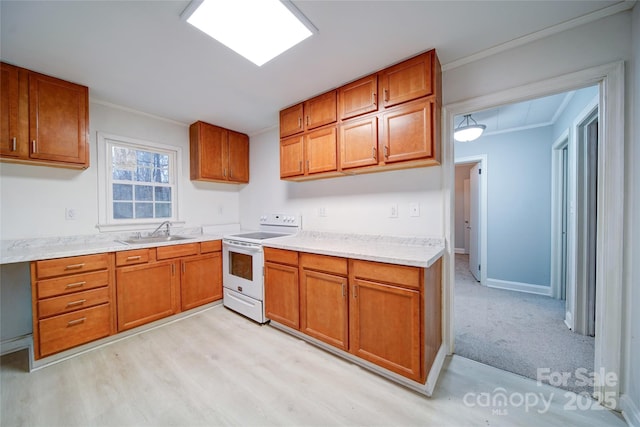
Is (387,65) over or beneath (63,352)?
over

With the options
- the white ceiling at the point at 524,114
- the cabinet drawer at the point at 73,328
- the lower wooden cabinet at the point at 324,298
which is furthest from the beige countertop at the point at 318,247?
the white ceiling at the point at 524,114

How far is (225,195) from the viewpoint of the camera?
3.68 meters

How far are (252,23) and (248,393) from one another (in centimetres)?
239

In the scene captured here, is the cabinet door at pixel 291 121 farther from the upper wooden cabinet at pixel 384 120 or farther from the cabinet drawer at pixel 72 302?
the cabinet drawer at pixel 72 302

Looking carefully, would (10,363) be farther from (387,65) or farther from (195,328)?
(387,65)

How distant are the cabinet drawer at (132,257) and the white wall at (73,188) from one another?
62 centimetres

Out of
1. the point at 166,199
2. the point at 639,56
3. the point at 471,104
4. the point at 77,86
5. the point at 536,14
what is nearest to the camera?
the point at 639,56

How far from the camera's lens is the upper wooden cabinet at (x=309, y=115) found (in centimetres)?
232

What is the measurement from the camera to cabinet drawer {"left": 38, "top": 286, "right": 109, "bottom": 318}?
6.10ft

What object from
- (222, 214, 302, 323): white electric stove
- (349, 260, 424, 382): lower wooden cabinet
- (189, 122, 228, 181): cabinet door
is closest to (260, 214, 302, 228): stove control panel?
(222, 214, 302, 323): white electric stove

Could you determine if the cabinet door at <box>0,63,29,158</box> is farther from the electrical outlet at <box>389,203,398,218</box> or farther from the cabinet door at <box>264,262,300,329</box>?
the electrical outlet at <box>389,203,398,218</box>

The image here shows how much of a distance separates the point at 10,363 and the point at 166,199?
1.89 m

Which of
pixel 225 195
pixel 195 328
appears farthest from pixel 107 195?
pixel 195 328

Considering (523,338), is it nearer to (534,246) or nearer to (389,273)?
(389,273)
